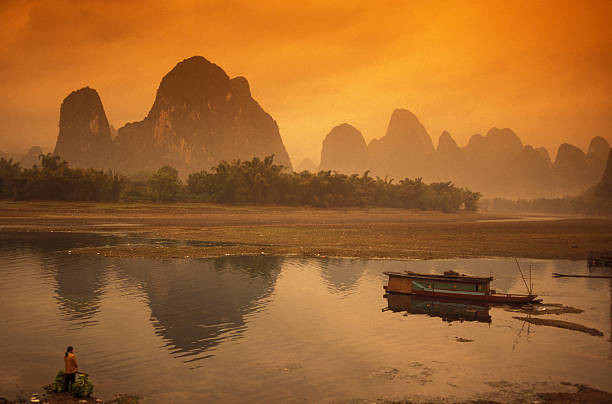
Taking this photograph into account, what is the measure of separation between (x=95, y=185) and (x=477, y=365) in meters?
99.6

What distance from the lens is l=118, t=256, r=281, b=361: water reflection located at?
2006 cm

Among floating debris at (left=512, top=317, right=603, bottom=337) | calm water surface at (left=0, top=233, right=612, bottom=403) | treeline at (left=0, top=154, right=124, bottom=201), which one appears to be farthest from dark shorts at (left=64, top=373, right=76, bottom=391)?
treeline at (left=0, top=154, right=124, bottom=201)

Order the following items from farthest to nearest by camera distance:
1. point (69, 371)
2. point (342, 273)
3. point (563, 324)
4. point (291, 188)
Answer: point (291, 188)
point (342, 273)
point (563, 324)
point (69, 371)

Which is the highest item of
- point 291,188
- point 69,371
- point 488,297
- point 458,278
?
point 291,188

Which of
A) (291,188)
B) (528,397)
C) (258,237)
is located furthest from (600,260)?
(291,188)

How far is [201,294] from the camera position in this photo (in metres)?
27.8

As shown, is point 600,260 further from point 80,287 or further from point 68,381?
point 68,381

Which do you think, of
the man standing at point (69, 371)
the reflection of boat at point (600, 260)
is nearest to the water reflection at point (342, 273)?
the man standing at point (69, 371)

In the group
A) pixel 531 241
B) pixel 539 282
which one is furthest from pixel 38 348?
pixel 531 241

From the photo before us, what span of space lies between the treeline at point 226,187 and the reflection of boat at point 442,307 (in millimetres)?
88232

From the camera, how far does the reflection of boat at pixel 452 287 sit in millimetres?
26719

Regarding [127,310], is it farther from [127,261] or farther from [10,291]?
[127,261]

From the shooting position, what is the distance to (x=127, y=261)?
125ft

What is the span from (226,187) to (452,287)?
8989 centimetres
